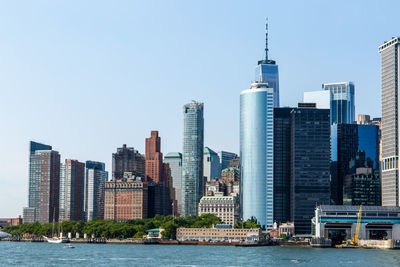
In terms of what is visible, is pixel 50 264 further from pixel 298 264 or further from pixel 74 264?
pixel 298 264

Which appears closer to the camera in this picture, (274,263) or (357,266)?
(357,266)

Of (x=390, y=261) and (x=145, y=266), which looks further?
(x=390, y=261)

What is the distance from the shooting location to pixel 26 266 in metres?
158

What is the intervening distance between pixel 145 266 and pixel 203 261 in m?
21.0

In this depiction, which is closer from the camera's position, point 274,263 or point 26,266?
point 26,266

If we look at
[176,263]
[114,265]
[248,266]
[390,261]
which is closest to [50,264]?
[114,265]

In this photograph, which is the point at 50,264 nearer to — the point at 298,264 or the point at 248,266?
the point at 248,266

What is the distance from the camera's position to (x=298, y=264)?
165 metres

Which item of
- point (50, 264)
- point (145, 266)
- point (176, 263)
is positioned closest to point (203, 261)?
point (176, 263)

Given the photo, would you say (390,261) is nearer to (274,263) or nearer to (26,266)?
(274,263)

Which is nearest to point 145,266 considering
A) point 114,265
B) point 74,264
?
point 114,265

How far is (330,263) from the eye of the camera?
552 feet

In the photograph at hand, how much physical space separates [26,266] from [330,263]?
Result: 6706cm

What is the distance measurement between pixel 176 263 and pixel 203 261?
10052 millimetres
